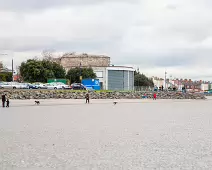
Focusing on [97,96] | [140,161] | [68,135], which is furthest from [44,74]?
[140,161]

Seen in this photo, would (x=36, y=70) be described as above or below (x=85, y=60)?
below

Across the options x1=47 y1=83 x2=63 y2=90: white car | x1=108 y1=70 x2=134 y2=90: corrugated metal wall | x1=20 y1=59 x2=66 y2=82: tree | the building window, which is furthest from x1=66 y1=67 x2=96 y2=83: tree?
x1=47 y1=83 x2=63 y2=90: white car

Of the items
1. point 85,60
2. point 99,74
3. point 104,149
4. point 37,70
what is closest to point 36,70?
point 37,70

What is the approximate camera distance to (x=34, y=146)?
43.6 feet

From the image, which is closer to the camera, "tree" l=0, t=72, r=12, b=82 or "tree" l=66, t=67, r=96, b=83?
"tree" l=0, t=72, r=12, b=82

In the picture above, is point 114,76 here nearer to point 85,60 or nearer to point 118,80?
point 118,80

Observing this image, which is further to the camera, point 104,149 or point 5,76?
point 5,76

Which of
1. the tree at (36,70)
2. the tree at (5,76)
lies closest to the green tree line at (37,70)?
the tree at (36,70)

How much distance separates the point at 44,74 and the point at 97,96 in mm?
20591

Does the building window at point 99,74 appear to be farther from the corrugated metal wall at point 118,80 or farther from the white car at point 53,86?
the white car at point 53,86

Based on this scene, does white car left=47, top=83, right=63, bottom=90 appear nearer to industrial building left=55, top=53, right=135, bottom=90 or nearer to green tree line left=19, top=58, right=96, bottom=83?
green tree line left=19, top=58, right=96, bottom=83

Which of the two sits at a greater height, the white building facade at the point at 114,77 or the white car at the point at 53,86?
the white building facade at the point at 114,77

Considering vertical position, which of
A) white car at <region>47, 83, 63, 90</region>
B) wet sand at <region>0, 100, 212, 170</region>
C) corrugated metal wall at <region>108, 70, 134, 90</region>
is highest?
corrugated metal wall at <region>108, 70, 134, 90</region>

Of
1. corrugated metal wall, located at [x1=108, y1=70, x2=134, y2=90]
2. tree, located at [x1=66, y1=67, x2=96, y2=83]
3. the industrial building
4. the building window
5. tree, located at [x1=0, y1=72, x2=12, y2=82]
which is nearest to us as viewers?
tree, located at [x1=0, y1=72, x2=12, y2=82]
